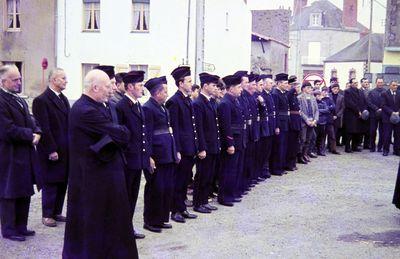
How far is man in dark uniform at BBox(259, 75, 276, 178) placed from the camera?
12101mm

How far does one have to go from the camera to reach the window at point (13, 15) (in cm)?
3228

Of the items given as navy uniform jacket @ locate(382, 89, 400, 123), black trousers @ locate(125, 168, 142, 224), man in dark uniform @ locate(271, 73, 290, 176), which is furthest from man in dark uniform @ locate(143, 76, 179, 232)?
navy uniform jacket @ locate(382, 89, 400, 123)

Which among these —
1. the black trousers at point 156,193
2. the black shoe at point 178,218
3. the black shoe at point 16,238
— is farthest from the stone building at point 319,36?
the black shoe at point 16,238

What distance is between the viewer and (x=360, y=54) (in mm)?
54875

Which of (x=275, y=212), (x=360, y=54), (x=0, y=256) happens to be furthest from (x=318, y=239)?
(x=360, y=54)

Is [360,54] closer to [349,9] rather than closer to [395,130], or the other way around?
[349,9]

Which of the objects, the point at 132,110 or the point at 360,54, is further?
the point at 360,54

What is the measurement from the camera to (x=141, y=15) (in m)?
30.1

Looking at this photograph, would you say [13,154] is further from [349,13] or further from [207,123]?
[349,13]

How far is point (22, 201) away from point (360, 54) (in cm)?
5101

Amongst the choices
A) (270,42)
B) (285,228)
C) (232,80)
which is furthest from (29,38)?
(285,228)

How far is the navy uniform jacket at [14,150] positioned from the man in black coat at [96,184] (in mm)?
1705

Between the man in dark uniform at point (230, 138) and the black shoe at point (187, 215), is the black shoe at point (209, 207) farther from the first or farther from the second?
the black shoe at point (187, 215)

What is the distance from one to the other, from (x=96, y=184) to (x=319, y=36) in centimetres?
6682
